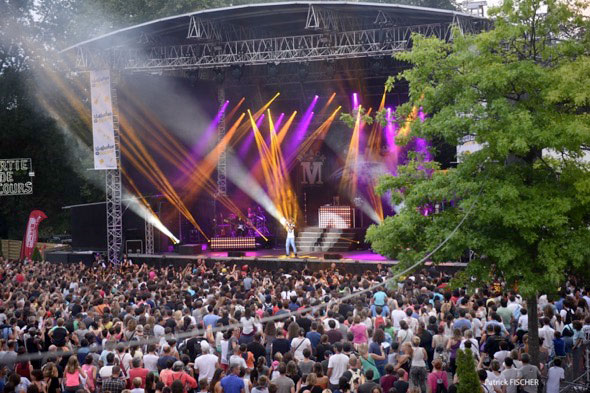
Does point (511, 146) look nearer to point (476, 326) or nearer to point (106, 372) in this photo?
point (476, 326)

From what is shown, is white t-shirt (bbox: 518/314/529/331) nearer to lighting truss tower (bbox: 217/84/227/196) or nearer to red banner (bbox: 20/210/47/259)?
lighting truss tower (bbox: 217/84/227/196)

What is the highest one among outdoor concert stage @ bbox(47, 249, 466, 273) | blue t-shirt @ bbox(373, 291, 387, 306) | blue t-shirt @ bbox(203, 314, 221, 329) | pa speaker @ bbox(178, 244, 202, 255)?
pa speaker @ bbox(178, 244, 202, 255)

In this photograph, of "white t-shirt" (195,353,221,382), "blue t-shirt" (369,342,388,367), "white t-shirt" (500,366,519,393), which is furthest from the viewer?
"blue t-shirt" (369,342,388,367)

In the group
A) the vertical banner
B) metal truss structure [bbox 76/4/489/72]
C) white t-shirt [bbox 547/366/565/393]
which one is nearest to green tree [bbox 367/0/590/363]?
white t-shirt [bbox 547/366/565/393]

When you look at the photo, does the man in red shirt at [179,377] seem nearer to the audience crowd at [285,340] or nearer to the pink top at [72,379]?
the audience crowd at [285,340]

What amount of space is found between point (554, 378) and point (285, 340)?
12.8 ft

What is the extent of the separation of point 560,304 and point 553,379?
3.87 meters

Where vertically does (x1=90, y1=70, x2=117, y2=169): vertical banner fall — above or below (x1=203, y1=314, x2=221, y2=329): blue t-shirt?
above

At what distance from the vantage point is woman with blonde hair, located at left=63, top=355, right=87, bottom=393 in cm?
948

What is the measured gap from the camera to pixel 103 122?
83.1 feet

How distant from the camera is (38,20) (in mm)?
40344

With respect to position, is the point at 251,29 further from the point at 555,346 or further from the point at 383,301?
the point at 555,346

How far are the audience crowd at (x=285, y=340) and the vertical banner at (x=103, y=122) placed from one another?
32.7ft

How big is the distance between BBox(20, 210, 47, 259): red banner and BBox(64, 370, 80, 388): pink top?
77.8ft
